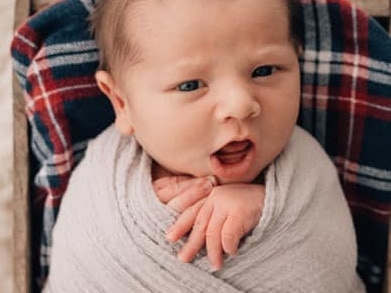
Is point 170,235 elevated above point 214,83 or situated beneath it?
situated beneath

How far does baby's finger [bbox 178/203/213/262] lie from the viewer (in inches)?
35.7

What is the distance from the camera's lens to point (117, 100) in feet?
3.26

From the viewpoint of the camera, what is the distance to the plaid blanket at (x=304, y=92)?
106cm

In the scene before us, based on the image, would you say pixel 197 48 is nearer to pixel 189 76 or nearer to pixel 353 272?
pixel 189 76

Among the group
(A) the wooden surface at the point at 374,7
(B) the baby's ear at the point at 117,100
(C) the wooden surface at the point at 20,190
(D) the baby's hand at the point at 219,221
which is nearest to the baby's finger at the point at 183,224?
(D) the baby's hand at the point at 219,221

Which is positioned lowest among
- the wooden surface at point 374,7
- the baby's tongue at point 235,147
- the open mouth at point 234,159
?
the open mouth at point 234,159

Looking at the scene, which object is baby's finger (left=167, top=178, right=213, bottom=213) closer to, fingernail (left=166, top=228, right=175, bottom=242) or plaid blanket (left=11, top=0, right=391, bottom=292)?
fingernail (left=166, top=228, right=175, bottom=242)

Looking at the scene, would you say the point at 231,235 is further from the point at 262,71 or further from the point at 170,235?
the point at 262,71

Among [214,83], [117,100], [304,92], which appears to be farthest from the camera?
[304,92]

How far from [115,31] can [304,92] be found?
0.29 metres

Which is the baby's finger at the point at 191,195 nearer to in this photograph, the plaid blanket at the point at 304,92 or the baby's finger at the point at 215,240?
the baby's finger at the point at 215,240

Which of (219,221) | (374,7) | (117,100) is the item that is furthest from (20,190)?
(374,7)

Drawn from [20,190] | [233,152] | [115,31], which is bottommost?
[20,190]

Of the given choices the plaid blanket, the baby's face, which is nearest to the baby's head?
the baby's face
